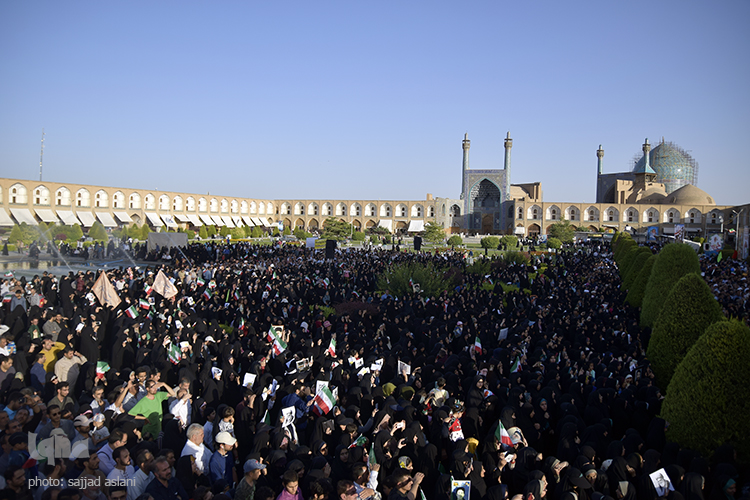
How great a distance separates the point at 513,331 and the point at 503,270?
41.4 ft

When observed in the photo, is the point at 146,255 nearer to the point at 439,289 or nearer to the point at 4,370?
the point at 439,289

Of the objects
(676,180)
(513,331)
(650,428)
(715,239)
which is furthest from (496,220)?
(650,428)

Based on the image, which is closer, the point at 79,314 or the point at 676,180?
the point at 79,314

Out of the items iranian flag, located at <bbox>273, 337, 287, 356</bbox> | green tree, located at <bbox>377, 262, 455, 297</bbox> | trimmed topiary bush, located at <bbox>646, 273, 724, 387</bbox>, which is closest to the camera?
trimmed topiary bush, located at <bbox>646, 273, 724, 387</bbox>

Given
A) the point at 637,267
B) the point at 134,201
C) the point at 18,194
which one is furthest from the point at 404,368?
the point at 134,201

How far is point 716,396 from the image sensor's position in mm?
5051

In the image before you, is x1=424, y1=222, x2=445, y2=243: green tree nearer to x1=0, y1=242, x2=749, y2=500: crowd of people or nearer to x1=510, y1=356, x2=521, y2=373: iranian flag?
x1=0, y1=242, x2=749, y2=500: crowd of people

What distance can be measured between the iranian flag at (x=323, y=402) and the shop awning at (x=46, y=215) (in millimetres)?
41562

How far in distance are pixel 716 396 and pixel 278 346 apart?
607cm

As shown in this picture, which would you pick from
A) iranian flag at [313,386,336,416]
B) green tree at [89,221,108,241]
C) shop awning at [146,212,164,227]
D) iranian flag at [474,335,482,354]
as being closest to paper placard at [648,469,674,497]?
iranian flag at [313,386,336,416]

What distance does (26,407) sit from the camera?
4793 millimetres

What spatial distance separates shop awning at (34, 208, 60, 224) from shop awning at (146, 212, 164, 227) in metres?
9.36

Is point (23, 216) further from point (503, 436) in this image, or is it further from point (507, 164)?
point (507, 164)

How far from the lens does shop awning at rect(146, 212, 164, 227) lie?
4900 cm
